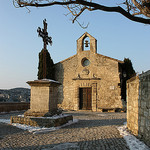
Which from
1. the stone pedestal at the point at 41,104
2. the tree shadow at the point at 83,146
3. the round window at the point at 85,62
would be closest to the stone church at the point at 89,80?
the round window at the point at 85,62

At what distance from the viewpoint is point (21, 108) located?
15.1m

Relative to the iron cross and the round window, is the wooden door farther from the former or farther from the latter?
the iron cross

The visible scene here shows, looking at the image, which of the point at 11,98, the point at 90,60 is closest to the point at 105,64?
the point at 90,60

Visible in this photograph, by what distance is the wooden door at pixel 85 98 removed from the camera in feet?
53.7

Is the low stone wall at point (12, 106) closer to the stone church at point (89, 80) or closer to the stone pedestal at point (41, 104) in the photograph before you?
the stone church at point (89, 80)

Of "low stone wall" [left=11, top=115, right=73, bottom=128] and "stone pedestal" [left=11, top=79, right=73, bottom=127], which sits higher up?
"stone pedestal" [left=11, top=79, right=73, bottom=127]

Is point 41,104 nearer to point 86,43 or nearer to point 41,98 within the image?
point 41,98

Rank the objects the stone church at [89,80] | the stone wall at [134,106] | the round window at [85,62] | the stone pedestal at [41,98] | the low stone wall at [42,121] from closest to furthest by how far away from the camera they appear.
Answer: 1. the stone wall at [134,106]
2. the low stone wall at [42,121]
3. the stone pedestal at [41,98]
4. the stone church at [89,80]
5. the round window at [85,62]

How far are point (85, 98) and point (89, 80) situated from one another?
1.72 meters

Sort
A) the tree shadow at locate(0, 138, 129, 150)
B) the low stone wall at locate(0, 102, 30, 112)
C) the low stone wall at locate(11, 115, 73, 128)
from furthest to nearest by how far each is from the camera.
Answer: the low stone wall at locate(0, 102, 30, 112) → the low stone wall at locate(11, 115, 73, 128) → the tree shadow at locate(0, 138, 129, 150)

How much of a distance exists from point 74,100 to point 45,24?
31.6ft

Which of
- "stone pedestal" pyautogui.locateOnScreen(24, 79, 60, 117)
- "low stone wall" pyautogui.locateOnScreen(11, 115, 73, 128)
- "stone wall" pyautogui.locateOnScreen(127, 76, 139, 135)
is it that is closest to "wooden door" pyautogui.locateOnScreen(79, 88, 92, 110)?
"stone pedestal" pyautogui.locateOnScreen(24, 79, 60, 117)

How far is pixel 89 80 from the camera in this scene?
16.5m

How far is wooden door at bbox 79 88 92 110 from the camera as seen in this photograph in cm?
→ 1638
